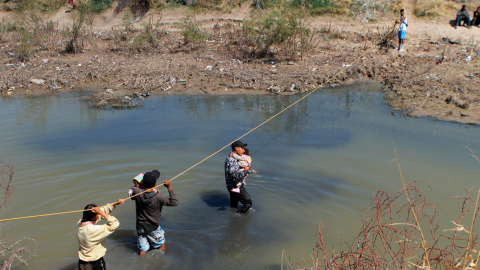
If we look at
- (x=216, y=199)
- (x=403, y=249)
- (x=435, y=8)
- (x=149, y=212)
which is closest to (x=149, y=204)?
(x=149, y=212)

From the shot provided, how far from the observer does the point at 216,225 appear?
6.52 m

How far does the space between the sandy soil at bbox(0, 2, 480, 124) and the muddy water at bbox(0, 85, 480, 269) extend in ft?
3.88

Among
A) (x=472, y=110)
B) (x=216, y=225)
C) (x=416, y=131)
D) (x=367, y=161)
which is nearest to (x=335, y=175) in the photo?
(x=367, y=161)

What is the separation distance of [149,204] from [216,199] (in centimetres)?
250

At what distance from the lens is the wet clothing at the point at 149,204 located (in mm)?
4957

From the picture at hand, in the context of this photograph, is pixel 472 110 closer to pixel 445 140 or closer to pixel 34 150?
pixel 445 140

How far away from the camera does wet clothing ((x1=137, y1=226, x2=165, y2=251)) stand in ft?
17.2

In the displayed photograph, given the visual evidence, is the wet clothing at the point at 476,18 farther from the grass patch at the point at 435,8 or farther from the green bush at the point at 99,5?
the green bush at the point at 99,5

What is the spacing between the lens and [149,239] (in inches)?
210

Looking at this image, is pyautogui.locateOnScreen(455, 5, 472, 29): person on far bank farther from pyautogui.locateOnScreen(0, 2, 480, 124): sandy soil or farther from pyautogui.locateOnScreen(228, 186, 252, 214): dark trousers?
pyautogui.locateOnScreen(228, 186, 252, 214): dark trousers

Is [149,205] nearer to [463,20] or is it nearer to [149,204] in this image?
[149,204]

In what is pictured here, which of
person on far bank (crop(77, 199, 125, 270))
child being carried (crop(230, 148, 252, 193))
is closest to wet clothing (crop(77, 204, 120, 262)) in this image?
person on far bank (crop(77, 199, 125, 270))

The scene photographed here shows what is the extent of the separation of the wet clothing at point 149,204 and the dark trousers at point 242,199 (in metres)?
1.64

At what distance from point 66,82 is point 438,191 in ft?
44.2
